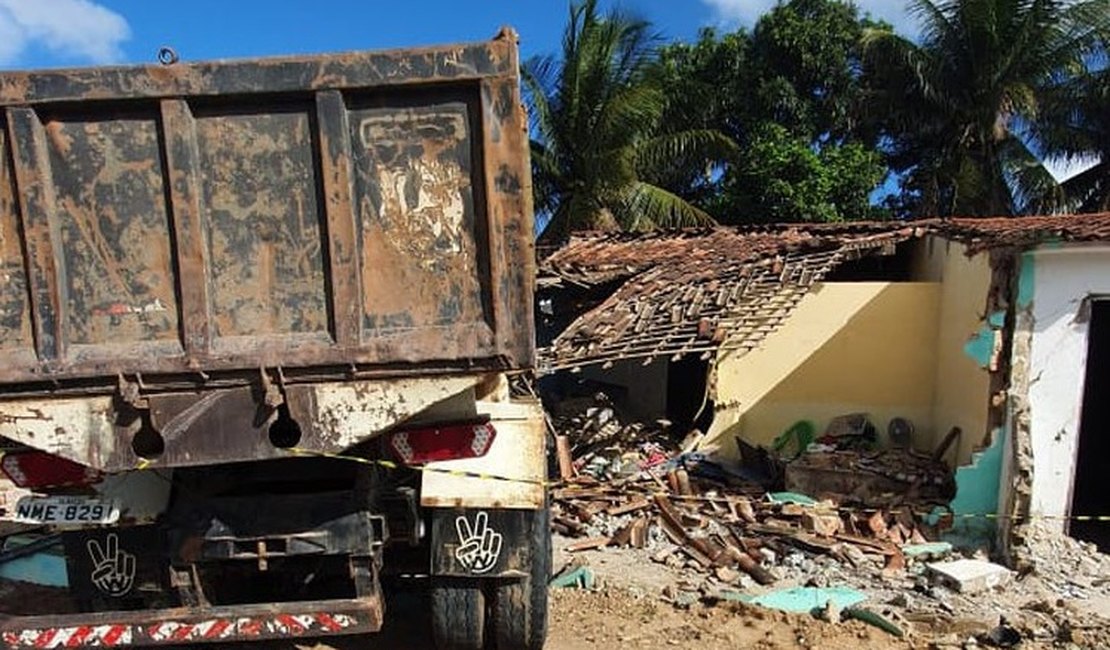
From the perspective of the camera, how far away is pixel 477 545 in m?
4.15

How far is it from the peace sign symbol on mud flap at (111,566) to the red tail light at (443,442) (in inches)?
61.2

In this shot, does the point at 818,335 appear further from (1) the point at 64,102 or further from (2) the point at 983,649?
(1) the point at 64,102

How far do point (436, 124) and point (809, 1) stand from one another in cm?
2085

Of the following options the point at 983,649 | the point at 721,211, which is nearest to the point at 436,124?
the point at 983,649

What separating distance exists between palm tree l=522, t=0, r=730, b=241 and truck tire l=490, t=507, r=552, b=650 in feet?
48.0

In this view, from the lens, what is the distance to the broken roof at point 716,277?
9125 mm

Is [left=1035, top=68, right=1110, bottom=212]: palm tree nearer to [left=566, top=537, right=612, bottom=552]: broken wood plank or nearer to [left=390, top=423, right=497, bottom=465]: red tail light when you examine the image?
[left=566, top=537, right=612, bottom=552]: broken wood plank

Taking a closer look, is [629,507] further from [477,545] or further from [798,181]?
[798,181]

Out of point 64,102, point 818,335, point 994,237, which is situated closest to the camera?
point 64,102

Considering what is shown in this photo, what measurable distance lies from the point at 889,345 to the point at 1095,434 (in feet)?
7.84

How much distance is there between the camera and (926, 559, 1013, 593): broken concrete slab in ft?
22.3

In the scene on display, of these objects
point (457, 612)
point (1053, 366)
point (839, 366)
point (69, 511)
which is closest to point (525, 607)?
point (457, 612)

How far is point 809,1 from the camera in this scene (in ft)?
71.8

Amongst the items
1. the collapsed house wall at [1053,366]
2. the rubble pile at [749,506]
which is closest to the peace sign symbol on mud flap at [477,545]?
the rubble pile at [749,506]
